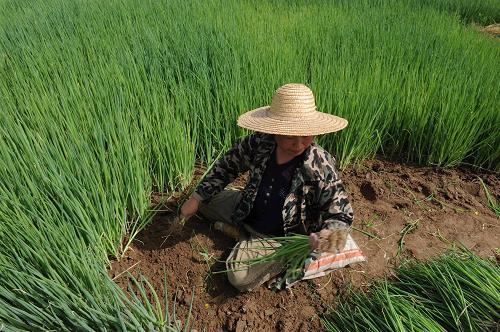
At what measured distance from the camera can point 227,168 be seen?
1.73 m

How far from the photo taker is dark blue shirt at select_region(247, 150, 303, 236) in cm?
159

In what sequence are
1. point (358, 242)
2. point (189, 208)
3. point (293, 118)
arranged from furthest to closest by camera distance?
1. point (358, 242)
2. point (189, 208)
3. point (293, 118)

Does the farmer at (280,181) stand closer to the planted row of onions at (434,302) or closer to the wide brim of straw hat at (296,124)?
the wide brim of straw hat at (296,124)

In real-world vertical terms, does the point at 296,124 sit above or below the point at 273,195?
above

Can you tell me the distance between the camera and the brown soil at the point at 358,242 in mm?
1515

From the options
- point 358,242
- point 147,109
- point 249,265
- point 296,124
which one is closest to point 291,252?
point 249,265

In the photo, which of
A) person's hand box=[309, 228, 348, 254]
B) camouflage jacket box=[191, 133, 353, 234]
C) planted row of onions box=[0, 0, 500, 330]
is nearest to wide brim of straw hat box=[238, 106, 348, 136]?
camouflage jacket box=[191, 133, 353, 234]

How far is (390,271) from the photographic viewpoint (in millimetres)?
1651

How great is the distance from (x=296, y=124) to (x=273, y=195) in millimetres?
367

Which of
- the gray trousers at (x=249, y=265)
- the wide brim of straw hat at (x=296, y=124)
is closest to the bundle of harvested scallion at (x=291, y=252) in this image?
the gray trousers at (x=249, y=265)

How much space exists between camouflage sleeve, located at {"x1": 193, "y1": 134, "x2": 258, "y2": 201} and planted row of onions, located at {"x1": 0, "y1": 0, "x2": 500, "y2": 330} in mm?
275

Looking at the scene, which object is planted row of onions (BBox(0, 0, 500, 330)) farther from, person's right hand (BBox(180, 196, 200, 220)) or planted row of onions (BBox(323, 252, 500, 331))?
planted row of onions (BBox(323, 252, 500, 331))

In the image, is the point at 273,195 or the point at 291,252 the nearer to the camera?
the point at 291,252

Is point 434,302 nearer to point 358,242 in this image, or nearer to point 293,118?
point 358,242
